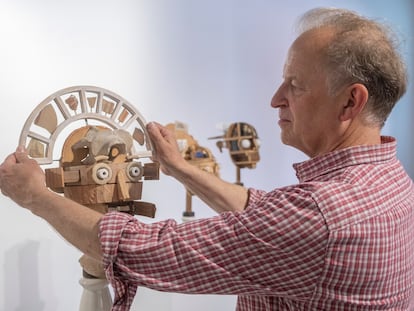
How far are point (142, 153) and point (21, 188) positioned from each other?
0.26m

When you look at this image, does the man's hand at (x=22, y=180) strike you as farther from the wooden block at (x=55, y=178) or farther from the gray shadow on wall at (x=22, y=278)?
the gray shadow on wall at (x=22, y=278)

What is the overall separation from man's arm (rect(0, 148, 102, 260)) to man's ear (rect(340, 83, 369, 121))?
406 millimetres

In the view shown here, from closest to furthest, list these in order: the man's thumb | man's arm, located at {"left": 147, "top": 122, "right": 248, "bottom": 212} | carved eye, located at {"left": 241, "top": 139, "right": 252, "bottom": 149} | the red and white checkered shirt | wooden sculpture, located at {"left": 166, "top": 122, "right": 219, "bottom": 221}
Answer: the red and white checkered shirt, the man's thumb, man's arm, located at {"left": 147, "top": 122, "right": 248, "bottom": 212}, wooden sculpture, located at {"left": 166, "top": 122, "right": 219, "bottom": 221}, carved eye, located at {"left": 241, "top": 139, "right": 252, "bottom": 149}

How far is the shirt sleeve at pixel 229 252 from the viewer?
63cm

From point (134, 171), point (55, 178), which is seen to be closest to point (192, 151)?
point (134, 171)

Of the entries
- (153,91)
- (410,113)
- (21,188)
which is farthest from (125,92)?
(410,113)

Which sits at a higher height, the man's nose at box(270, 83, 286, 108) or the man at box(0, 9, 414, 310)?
the man's nose at box(270, 83, 286, 108)

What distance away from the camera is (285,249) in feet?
2.08

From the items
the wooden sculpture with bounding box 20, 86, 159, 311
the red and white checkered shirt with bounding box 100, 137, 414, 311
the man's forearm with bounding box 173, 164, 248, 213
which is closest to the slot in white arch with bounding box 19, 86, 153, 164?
the wooden sculpture with bounding box 20, 86, 159, 311

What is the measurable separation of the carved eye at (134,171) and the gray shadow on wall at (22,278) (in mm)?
390

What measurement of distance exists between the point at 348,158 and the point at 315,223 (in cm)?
14

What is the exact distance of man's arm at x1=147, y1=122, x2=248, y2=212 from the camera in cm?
101

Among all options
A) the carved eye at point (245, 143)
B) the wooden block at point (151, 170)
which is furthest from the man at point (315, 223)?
the carved eye at point (245, 143)

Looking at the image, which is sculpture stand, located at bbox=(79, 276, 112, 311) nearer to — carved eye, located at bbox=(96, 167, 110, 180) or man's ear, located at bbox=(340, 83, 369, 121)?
carved eye, located at bbox=(96, 167, 110, 180)
